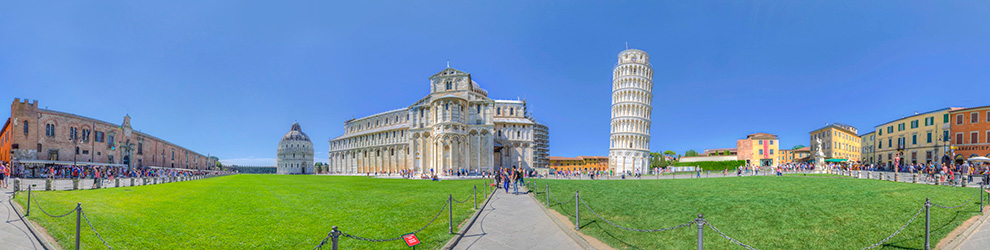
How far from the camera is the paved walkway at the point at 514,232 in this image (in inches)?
307

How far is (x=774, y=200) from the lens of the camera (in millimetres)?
11961

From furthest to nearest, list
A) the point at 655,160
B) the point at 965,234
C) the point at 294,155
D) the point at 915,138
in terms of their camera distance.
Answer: the point at 294,155 → the point at 655,160 → the point at 915,138 → the point at 965,234

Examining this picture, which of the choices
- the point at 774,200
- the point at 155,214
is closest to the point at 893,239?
the point at 774,200

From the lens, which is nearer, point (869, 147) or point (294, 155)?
point (869, 147)

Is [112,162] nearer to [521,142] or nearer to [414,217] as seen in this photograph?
[521,142]

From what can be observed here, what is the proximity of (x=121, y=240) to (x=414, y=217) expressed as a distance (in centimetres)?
585

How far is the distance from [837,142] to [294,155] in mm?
117408

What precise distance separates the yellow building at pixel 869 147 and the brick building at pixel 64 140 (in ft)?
292

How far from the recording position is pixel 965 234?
23.9ft

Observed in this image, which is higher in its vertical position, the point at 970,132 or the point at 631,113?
the point at 631,113

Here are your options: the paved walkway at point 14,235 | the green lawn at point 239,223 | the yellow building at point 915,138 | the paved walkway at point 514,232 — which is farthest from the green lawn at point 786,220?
the yellow building at point 915,138

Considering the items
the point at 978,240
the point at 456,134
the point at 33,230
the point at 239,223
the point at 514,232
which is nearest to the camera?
the point at 978,240

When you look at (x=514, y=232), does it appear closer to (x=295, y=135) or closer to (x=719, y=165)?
(x=719, y=165)

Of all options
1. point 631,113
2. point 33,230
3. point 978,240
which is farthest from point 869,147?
point 33,230
